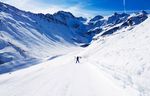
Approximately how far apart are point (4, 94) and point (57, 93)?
3.28 m

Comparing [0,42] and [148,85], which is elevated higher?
[0,42]

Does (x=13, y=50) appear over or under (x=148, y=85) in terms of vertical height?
over

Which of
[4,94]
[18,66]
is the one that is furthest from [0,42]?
[4,94]

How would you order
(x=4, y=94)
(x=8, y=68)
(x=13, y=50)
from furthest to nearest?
1. (x=13, y=50)
2. (x=8, y=68)
3. (x=4, y=94)

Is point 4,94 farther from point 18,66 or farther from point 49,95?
point 18,66

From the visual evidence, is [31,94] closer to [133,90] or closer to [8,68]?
[133,90]

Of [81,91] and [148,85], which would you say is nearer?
[148,85]

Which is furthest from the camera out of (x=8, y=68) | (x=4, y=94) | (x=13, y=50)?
(x=13, y=50)

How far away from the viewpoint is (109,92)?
13289 mm

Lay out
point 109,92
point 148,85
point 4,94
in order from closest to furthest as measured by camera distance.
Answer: point 148,85
point 109,92
point 4,94

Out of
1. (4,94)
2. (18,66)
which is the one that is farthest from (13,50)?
(4,94)

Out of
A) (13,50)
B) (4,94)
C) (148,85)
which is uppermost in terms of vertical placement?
(13,50)

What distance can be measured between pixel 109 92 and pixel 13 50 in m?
163

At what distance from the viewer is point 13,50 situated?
561ft
